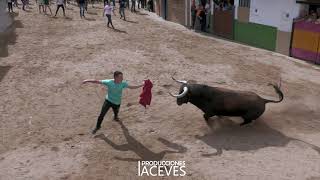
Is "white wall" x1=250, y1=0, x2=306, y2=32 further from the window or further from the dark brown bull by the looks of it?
the dark brown bull

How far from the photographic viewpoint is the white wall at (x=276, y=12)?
15.7 meters

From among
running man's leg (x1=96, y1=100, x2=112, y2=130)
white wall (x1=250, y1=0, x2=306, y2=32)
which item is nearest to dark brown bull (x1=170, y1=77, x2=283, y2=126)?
running man's leg (x1=96, y1=100, x2=112, y2=130)

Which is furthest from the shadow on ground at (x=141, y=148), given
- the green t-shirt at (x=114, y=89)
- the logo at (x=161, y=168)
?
the green t-shirt at (x=114, y=89)

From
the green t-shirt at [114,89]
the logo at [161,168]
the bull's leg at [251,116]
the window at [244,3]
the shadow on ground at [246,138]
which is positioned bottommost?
the logo at [161,168]

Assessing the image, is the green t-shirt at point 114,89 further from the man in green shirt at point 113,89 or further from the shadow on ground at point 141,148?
the shadow on ground at point 141,148

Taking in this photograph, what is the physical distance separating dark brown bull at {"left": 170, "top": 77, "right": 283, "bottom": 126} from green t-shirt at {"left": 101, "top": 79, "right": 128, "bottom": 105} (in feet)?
3.63

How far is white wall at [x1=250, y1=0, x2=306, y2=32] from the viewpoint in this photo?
15.7 m

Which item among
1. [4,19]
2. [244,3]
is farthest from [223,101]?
[4,19]

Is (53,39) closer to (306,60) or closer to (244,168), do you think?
(306,60)

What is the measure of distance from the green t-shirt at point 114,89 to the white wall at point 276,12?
9275 millimetres

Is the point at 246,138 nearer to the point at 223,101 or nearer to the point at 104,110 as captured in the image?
the point at 223,101

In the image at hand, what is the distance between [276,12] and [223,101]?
29.4 ft

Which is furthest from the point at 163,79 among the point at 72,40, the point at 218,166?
the point at 72,40

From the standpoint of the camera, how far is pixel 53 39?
1841 cm
